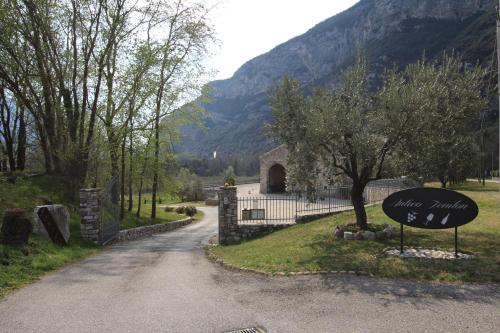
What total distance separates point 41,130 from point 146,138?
5.56 meters

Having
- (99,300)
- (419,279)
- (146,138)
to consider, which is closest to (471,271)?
(419,279)

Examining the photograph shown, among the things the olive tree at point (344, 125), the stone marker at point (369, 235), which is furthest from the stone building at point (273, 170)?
the stone marker at point (369, 235)

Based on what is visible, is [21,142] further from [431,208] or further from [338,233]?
[431,208]

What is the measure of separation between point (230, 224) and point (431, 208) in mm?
8188

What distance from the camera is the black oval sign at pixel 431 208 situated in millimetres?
9453

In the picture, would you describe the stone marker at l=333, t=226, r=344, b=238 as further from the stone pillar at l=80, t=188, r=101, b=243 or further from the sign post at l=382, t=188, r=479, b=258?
the stone pillar at l=80, t=188, r=101, b=243

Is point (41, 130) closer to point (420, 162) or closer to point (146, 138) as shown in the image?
point (146, 138)

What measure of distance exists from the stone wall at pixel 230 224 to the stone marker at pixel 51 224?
5.72m

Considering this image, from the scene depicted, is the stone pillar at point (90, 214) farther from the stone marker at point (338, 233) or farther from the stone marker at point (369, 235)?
the stone marker at point (369, 235)

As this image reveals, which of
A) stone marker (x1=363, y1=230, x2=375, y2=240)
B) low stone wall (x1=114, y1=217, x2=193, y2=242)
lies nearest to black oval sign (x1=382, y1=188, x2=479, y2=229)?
stone marker (x1=363, y1=230, x2=375, y2=240)

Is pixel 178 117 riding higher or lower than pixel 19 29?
lower

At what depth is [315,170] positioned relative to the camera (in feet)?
39.3

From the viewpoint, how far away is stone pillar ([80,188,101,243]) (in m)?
14.8

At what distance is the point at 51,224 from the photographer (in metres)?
12.6
